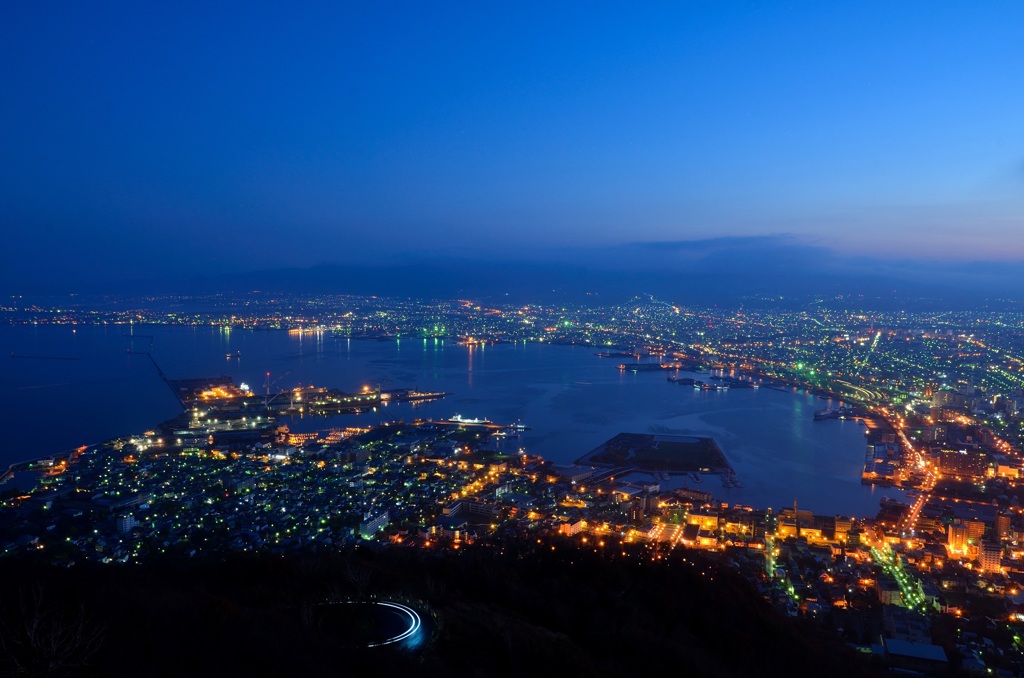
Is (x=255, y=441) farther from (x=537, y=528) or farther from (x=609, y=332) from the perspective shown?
(x=609, y=332)

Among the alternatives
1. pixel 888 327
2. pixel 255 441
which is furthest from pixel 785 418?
pixel 888 327

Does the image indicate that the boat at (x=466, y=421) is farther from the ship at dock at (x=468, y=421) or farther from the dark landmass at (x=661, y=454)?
the dark landmass at (x=661, y=454)

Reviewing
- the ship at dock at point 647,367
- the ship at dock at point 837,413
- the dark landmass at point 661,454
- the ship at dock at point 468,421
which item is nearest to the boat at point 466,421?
the ship at dock at point 468,421

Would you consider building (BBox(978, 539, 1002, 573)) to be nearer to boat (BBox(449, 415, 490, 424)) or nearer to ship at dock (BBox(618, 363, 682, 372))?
boat (BBox(449, 415, 490, 424))

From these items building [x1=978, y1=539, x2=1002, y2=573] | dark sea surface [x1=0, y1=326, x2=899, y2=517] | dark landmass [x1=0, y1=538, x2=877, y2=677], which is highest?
dark landmass [x1=0, y1=538, x2=877, y2=677]

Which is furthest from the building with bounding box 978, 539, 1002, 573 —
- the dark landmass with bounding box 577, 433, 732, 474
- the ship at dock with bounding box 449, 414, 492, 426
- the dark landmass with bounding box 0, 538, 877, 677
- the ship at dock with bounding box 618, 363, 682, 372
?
the ship at dock with bounding box 618, 363, 682, 372
